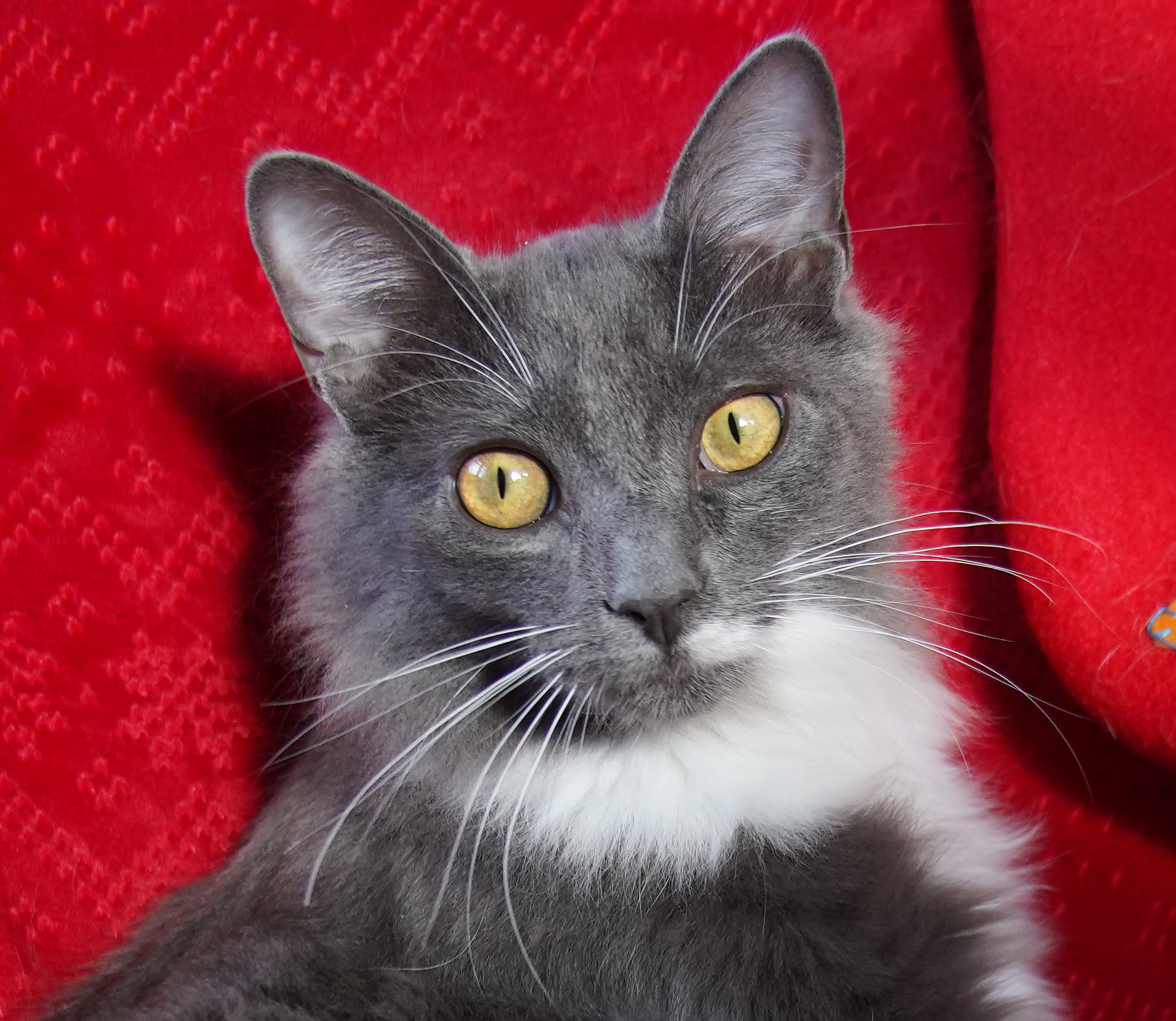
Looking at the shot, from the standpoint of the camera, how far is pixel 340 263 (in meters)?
1.23

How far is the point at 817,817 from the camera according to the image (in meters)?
1.18

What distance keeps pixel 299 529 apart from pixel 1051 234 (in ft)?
3.68

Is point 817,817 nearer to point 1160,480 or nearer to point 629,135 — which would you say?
point 1160,480

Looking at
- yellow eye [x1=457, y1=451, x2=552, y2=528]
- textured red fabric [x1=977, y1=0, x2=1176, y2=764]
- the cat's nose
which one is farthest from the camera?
textured red fabric [x1=977, y1=0, x2=1176, y2=764]

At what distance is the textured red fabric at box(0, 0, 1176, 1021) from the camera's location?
1.45m

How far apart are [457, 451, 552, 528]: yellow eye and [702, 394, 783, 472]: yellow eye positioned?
0.61ft

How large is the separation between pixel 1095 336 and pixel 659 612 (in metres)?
0.85

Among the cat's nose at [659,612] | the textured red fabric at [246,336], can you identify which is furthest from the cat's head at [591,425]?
the textured red fabric at [246,336]

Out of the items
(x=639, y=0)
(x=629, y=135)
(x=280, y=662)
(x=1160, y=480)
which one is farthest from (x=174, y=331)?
(x=1160, y=480)

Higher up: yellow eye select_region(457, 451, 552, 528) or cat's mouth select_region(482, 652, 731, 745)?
yellow eye select_region(457, 451, 552, 528)

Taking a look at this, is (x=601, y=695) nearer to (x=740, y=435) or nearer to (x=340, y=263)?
(x=740, y=435)

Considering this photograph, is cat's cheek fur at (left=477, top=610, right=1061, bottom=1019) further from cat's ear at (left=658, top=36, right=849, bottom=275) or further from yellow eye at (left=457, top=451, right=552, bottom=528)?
cat's ear at (left=658, top=36, right=849, bottom=275)

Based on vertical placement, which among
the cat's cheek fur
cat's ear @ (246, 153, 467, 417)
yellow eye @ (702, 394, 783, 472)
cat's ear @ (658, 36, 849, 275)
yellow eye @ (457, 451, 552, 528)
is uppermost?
cat's ear @ (658, 36, 849, 275)

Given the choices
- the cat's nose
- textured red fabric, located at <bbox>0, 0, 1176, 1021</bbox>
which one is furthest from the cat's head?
textured red fabric, located at <bbox>0, 0, 1176, 1021</bbox>
